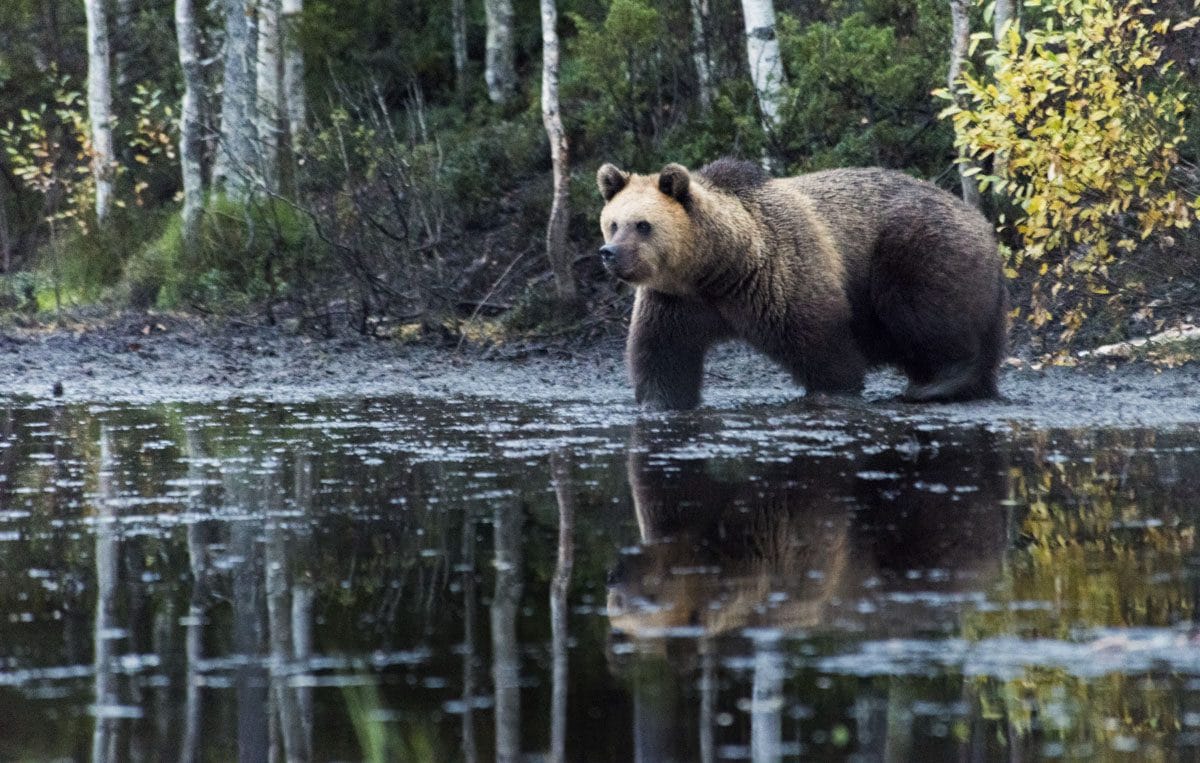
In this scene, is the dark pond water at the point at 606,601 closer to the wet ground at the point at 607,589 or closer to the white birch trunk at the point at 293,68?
the wet ground at the point at 607,589

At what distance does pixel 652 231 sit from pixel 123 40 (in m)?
17.8

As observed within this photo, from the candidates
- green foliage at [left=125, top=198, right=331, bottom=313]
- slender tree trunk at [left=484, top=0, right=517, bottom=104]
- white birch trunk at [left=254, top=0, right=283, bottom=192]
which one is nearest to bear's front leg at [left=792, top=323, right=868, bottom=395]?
green foliage at [left=125, top=198, right=331, bottom=313]

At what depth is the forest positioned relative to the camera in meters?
10.1

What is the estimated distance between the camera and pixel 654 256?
930 centimetres

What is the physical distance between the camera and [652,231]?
30.6 feet

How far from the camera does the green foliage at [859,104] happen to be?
Result: 44.8ft

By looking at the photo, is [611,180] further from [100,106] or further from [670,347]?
[100,106]

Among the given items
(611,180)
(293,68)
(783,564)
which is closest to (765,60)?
(611,180)

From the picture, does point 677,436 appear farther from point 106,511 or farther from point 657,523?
point 106,511

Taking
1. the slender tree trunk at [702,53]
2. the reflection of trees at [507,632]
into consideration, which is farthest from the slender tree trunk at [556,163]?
the reflection of trees at [507,632]

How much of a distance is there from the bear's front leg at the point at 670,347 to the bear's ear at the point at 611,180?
24.5 inches

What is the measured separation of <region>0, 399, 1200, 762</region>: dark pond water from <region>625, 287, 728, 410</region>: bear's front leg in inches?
60.5

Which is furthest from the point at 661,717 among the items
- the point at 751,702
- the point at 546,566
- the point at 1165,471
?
the point at 1165,471

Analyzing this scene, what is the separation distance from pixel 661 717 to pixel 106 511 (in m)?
3.41
